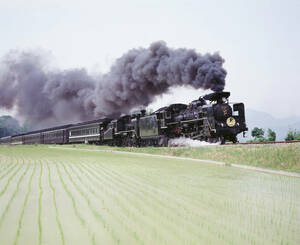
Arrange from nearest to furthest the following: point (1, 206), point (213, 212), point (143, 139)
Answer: point (213, 212) < point (1, 206) < point (143, 139)

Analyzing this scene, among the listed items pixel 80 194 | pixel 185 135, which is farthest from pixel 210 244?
pixel 185 135

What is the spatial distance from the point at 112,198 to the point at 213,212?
149 centimetres

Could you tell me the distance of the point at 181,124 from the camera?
22.9m

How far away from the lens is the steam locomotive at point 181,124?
20.4 meters

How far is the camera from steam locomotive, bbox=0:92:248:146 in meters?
20.4

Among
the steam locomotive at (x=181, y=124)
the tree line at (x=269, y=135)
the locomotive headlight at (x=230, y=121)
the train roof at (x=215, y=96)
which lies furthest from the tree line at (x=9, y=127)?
the locomotive headlight at (x=230, y=121)

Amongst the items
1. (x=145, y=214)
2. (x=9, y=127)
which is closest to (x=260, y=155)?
(x=145, y=214)

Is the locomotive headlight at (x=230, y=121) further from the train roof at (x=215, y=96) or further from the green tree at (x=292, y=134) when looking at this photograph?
the green tree at (x=292, y=134)

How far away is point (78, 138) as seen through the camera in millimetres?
40750

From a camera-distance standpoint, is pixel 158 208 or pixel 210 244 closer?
pixel 210 244

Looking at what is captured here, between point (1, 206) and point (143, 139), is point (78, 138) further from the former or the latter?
point (1, 206)

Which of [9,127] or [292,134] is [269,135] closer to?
[292,134]

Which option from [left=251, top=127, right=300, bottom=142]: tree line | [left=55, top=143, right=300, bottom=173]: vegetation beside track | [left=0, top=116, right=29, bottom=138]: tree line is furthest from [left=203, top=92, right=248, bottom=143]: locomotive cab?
[left=0, top=116, right=29, bottom=138]: tree line

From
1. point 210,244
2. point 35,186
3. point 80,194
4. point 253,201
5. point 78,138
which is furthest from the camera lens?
point 78,138
